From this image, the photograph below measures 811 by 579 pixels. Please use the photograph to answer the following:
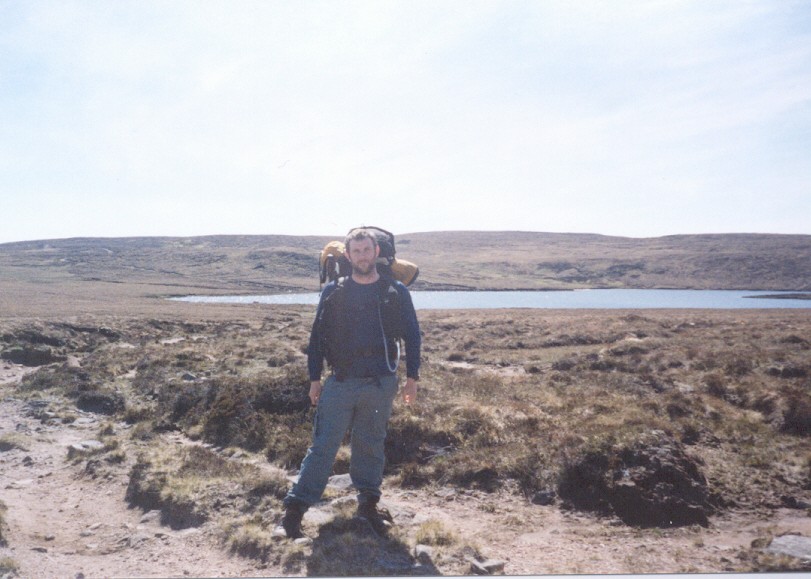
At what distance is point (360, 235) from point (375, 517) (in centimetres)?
255

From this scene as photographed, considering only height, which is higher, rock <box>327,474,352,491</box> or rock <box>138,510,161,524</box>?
rock <box>327,474,352,491</box>

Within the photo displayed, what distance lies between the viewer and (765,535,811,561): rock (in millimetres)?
4379

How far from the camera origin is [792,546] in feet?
14.7

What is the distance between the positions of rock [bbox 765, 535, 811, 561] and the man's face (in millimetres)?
4096

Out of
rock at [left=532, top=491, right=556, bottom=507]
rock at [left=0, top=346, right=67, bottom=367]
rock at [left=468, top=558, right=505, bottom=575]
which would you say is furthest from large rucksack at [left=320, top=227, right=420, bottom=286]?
rock at [left=0, top=346, right=67, bottom=367]

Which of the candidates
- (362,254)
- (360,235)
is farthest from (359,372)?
(360,235)

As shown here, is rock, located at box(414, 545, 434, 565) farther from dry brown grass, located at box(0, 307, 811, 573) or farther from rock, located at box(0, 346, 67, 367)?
rock, located at box(0, 346, 67, 367)

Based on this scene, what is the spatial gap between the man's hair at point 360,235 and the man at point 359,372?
0.03ft

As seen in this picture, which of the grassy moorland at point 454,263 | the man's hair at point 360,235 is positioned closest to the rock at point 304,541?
the man's hair at point 360,235

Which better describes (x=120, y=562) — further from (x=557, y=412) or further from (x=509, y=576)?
(x=557, y=412)

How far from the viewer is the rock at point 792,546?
14.4 feet

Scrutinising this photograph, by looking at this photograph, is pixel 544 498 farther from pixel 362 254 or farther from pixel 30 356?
pixel 30 356

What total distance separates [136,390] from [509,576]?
36.4 feet

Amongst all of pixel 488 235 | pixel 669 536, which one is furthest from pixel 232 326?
pixel 488 235
